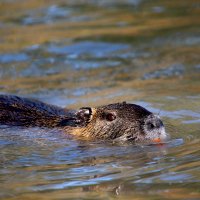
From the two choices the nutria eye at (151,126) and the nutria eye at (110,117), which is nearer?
the nutria eye at (151,126)

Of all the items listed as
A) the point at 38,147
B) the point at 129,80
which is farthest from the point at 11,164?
the point at 129,80

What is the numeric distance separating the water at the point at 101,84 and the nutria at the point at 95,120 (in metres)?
0.11

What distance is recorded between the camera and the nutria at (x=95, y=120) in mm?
6152

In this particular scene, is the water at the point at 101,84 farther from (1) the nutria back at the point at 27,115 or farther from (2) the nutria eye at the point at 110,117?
(2) the nutria eye at the point at 110,117

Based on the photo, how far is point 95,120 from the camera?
6582 millimetres

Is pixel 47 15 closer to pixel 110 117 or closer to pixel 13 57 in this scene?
pixel 13 57

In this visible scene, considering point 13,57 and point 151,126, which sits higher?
point 13,57

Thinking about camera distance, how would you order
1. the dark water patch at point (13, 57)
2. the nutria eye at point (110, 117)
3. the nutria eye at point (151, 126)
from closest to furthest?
the nutria eye at point (151, 126) < the nutria eye at point (110, 117) < the dark water patch at point (13, 57)

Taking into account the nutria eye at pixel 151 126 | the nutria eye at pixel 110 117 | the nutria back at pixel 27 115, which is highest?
the nutria back at pixel 27 115

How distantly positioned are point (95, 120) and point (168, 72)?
315 cm

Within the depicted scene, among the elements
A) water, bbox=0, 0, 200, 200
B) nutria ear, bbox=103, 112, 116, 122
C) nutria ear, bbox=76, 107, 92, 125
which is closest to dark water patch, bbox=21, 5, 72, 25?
water, bbox=0, 0, 200, 200

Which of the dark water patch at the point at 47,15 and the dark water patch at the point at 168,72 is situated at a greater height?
the dark water patch at the point at 47,15

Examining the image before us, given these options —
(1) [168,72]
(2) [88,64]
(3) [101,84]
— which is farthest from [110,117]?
(2) [88,64]

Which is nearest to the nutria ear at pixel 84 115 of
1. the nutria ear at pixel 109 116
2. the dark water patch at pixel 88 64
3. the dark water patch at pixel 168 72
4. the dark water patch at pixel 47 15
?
the nutria ear at pixel 109 116
